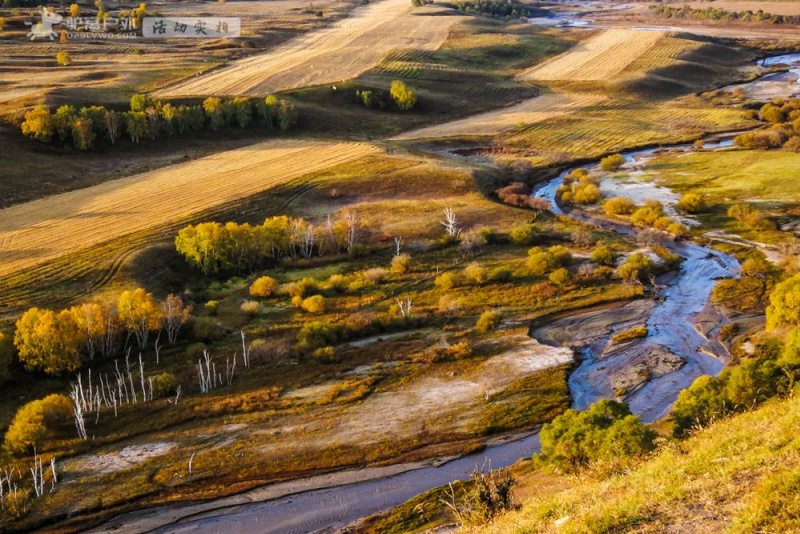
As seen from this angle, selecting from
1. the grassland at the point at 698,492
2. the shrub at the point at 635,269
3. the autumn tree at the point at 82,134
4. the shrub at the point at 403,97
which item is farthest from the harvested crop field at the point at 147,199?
the grassland at the point at 698,492

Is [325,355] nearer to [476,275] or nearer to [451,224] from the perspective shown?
[476,275]

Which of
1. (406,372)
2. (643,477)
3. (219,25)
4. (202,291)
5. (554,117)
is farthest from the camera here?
(219,25)

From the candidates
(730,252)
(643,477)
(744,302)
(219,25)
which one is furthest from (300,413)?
(219,25)

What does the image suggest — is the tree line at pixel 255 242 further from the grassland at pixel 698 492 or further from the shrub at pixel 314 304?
the grassland at pixel 698 492

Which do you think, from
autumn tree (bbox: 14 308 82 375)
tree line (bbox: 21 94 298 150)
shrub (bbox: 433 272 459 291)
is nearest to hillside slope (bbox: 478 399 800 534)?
autumn tree (bbox: 14 308 82 375)

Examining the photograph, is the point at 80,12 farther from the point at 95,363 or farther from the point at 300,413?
the point at 300,413

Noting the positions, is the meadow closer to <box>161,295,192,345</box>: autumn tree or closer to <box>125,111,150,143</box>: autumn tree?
<box>161,295,192,345</box>: autumn tree
